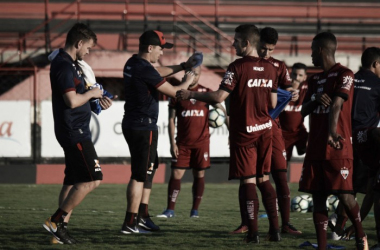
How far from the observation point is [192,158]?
11.3 metres

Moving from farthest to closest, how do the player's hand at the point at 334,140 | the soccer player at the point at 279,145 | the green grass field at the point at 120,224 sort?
the soccer player at the point at 279,145
the green grass field at the point at 120,224
the player's hand at the point at 334,140

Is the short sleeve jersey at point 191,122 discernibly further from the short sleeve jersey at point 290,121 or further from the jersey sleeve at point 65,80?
the jersey sleeve at point 65,80

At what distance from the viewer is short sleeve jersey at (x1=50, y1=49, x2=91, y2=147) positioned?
7.57 metres

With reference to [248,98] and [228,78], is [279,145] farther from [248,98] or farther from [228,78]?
[228,78]

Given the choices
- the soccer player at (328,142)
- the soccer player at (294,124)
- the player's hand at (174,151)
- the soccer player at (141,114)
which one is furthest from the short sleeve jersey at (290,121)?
the soccer player at (328,142)

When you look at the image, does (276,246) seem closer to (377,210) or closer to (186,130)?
(377,210)

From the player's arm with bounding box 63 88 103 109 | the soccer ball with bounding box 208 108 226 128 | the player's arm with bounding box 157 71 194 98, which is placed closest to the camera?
the player's arm with bounding box 63 88 103 109

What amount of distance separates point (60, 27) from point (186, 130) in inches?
455

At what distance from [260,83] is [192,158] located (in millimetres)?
3562

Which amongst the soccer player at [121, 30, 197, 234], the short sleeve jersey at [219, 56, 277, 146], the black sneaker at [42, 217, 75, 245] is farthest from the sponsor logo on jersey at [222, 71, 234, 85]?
the black sneaker at [42, 217, 75, 245]

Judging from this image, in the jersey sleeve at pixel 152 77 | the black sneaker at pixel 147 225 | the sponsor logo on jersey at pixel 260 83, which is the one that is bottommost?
the black sneaker at pixel 147 225

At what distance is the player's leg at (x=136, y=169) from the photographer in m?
8.63

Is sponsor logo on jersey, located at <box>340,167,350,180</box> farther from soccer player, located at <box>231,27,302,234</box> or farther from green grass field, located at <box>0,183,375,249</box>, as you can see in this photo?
soccer player, located at <box>231,27,302,234</box>

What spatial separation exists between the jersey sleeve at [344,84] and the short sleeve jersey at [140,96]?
234 centimetres
